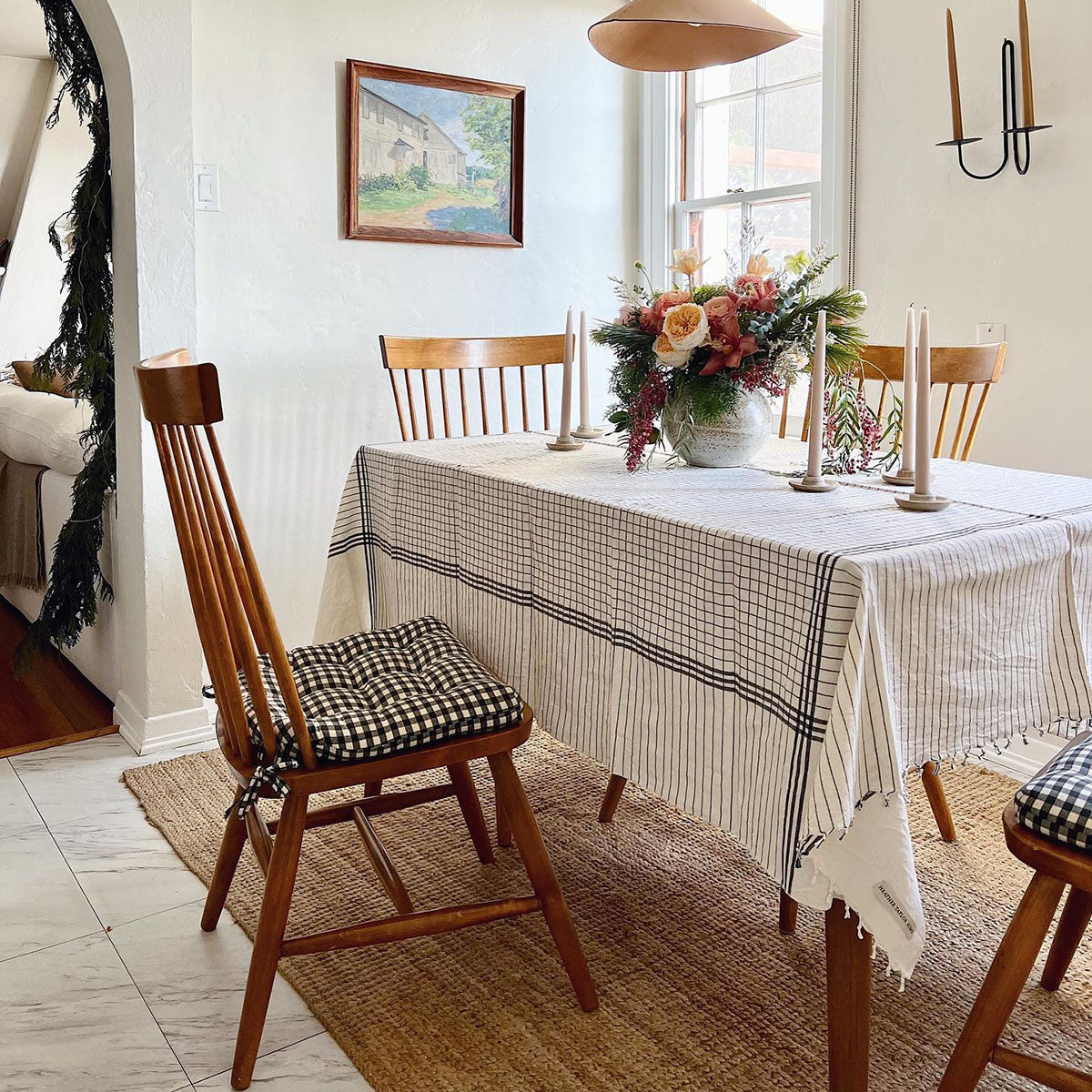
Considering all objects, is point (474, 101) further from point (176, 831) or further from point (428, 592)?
point (176, 831)

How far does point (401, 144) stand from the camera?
125 inches

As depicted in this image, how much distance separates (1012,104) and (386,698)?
2008 mm

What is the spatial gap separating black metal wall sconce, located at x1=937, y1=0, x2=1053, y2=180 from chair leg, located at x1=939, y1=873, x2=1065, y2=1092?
183cm

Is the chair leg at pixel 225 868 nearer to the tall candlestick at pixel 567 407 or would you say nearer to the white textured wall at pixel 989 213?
the tall candlestick at pixel 567 407

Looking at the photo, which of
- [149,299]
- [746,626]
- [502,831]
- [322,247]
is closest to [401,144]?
[322,247]

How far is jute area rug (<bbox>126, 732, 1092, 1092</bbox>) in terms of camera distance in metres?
1.60

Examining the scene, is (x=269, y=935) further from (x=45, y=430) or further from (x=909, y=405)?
Answer: (x=45, y=430)

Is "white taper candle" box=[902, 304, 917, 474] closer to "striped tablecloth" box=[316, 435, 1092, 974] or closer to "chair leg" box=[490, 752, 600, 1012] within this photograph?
"striped tablecloth" box=[316, 435, 1092, 974]

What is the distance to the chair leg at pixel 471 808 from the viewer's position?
208cm

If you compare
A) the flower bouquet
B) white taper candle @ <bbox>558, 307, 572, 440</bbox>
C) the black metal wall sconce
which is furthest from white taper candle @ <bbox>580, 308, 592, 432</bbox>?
the black metal wall sconce

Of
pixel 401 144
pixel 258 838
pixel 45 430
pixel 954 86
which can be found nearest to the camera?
pixel 258 838

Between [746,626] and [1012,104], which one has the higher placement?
[1012,104]

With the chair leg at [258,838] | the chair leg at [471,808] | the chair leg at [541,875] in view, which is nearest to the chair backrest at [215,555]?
the chair leg at [258,838]

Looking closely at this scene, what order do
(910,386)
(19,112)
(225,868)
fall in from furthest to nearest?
(19,112) < (225,868) < (910,386)
